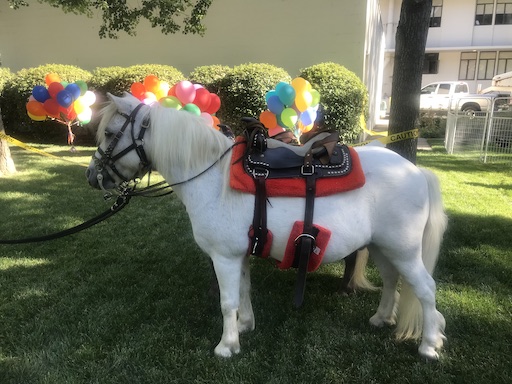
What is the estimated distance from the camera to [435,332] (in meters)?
2.79

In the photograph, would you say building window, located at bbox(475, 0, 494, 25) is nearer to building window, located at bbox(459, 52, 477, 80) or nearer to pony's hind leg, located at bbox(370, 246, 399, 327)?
building window, located at bbox(459, 52, 477, 80)

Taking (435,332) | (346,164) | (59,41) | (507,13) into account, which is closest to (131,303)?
(346,164)

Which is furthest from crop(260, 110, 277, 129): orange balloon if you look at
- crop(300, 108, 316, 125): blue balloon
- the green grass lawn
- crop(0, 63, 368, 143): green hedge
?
crop(0, 63, 368, 143): green hedge

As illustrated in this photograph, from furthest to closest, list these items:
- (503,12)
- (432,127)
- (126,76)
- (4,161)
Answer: (503,12)
(432,127)
(126,76)
(4,161)

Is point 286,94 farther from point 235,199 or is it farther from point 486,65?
point 486,65

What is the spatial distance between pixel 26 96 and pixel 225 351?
12.9 meters

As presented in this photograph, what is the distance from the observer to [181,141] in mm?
2506

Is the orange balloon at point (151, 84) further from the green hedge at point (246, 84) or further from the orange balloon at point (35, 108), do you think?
the green hedge at point (246, 84)

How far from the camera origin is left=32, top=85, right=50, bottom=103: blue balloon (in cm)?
834

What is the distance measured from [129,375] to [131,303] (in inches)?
38.4

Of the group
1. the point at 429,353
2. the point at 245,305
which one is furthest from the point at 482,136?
the point at 245,305

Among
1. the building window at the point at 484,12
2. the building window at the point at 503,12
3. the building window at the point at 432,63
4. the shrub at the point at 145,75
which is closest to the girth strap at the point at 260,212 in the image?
the shrub at the point at 145,75

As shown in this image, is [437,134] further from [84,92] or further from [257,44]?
[84,92]

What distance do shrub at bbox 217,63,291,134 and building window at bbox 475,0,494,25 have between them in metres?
24.3
